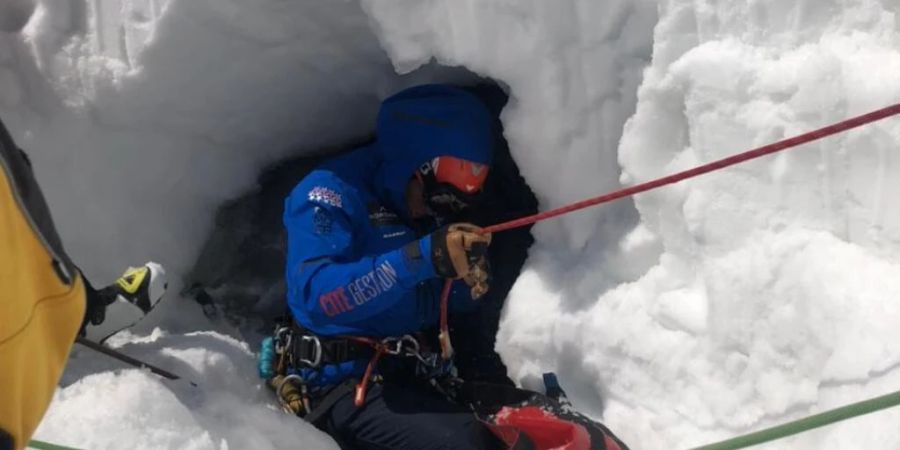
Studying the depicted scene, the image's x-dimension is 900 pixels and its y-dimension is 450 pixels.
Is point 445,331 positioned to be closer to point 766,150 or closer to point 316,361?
point 316,361

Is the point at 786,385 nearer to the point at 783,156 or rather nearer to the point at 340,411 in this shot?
the point at 783,156

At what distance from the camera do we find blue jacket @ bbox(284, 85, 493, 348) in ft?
7.29

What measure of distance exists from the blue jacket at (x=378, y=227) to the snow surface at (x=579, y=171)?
0.16 metres

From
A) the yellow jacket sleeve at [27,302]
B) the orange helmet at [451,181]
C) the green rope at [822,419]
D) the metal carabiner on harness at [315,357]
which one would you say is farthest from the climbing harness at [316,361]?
→ the yellow jacket sleeve at [27,302]

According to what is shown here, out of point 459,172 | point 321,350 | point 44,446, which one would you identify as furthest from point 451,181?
point 44,446

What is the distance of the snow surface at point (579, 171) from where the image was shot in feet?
5.60

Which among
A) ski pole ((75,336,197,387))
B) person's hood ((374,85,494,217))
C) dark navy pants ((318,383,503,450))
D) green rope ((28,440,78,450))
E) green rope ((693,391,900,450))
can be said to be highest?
person's hood ((374,85,494,217))

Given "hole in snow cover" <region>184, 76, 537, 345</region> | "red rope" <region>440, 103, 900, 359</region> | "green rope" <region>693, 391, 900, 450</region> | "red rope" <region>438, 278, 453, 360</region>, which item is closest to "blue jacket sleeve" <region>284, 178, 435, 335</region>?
"red rope" <region>438, 278, 453, 360</region>

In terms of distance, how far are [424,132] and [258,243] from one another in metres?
1.04

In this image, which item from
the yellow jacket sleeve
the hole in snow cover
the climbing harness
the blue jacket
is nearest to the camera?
the yellow jacket sleeve

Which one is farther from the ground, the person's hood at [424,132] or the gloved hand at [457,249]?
the person's hood at [424,132]

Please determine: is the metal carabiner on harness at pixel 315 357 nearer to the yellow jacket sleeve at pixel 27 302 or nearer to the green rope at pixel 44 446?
the green rope at pixel 44 446

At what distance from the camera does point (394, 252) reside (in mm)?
2215

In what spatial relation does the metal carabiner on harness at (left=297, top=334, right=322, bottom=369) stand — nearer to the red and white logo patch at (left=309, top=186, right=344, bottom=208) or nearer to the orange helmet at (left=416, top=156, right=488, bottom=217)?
the red and white logo patch at (left=309, top=186, right=344, bottom=208)
